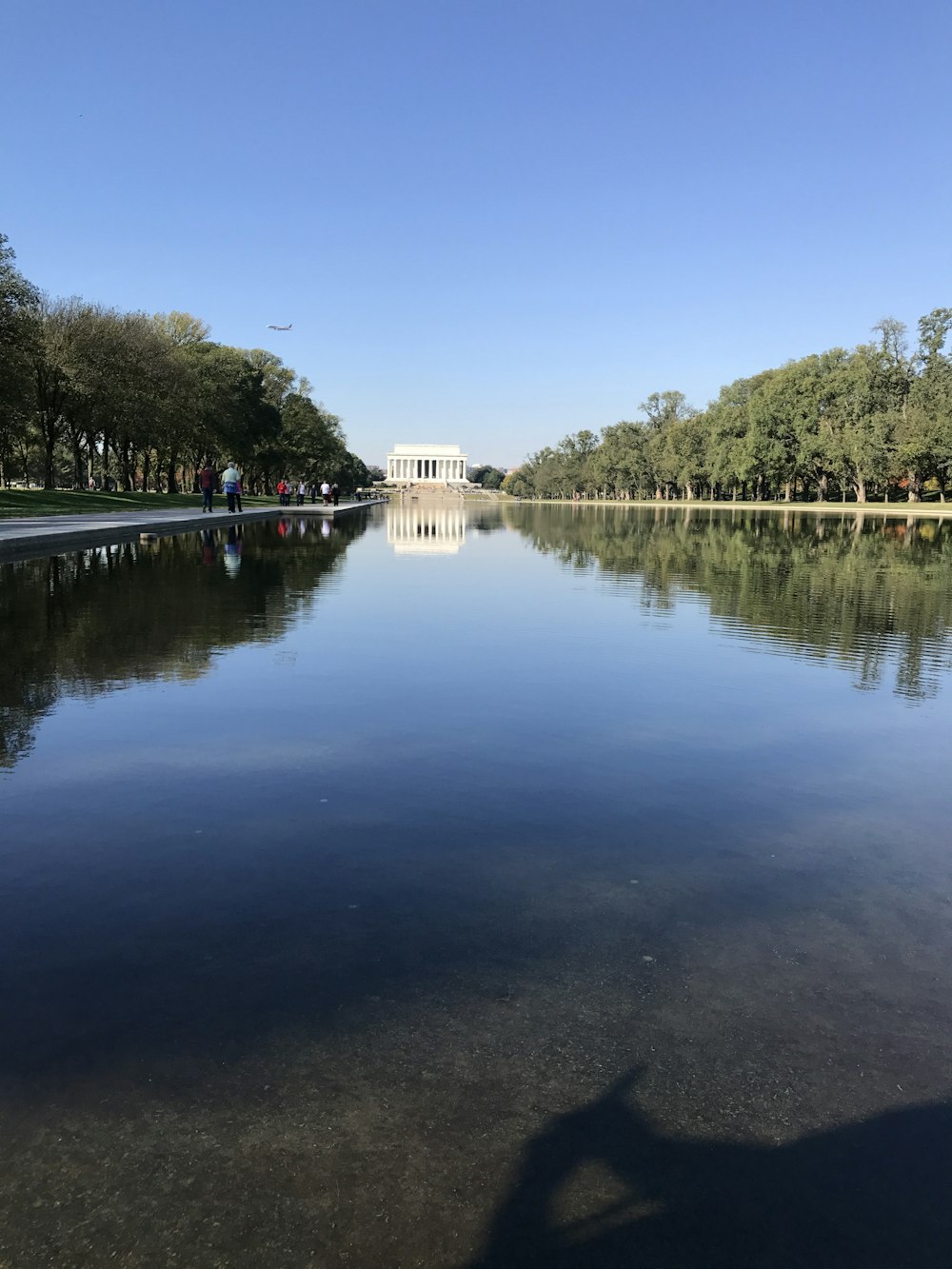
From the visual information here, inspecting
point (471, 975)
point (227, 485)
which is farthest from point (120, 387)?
point (471, 975)

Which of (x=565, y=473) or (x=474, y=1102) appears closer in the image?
(x=474, y=1102)

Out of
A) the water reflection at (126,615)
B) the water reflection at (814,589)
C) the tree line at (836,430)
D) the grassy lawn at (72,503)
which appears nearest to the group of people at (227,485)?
the grassy lawn at (72,503)

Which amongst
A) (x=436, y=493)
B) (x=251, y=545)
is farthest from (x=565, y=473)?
(x=251, y=545)

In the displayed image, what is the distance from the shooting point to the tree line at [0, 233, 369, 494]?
3688 centimetres

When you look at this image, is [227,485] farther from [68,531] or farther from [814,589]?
[814,589]

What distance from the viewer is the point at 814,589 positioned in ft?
51.9

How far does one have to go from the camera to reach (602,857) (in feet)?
14.0

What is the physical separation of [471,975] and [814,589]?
46.1 feet

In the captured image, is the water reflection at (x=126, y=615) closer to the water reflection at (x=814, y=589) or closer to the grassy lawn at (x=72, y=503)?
the water reflection at (x=814, y=589)

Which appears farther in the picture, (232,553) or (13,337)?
(13,337)

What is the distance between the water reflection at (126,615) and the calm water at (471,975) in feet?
0.61

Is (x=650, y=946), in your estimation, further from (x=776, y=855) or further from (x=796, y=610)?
(x=796, y=610)

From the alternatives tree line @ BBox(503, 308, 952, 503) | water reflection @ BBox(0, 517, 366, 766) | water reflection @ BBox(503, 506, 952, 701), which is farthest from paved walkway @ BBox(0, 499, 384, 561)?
tree line @ BBox(503, 308, 952, 503)

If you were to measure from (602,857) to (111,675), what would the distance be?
210 inches
